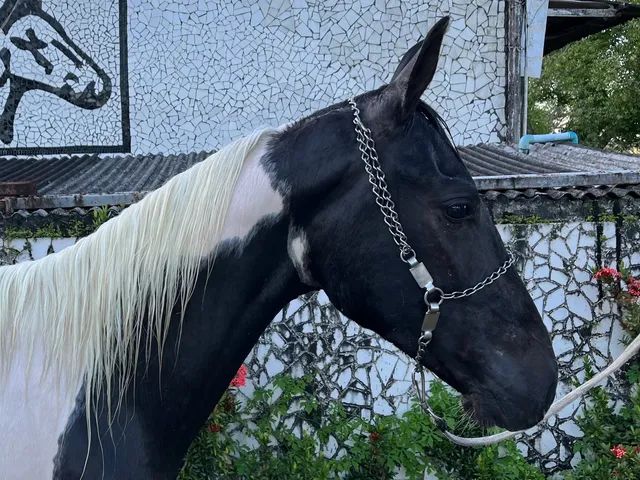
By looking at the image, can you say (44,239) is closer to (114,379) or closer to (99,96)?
(99,96)

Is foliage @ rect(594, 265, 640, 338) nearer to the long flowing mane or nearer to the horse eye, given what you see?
the horse eye

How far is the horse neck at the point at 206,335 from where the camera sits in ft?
5.82

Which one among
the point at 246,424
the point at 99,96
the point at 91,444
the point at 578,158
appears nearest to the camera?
the point at 91,444

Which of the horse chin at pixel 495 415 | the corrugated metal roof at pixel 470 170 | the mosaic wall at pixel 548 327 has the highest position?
the corrugated metal roof at pixel 470 170

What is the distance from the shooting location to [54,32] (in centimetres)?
758

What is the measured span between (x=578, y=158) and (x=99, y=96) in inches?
205

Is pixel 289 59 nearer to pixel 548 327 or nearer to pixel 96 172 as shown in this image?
pixel 96 172

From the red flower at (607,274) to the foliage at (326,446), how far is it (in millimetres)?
1524

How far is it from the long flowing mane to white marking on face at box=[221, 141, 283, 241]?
21 mm

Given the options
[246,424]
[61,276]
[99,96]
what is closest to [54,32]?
[99,96]

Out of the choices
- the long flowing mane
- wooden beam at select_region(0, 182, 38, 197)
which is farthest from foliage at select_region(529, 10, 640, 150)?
the long flowing mane

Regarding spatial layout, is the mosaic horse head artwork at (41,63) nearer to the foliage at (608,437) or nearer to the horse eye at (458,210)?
the foliage at (608,437)

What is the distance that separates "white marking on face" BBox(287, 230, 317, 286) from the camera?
70.1 inches

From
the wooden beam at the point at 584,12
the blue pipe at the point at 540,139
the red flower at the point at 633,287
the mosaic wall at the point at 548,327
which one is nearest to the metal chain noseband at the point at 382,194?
the mosaic wall at the point at 548,327
